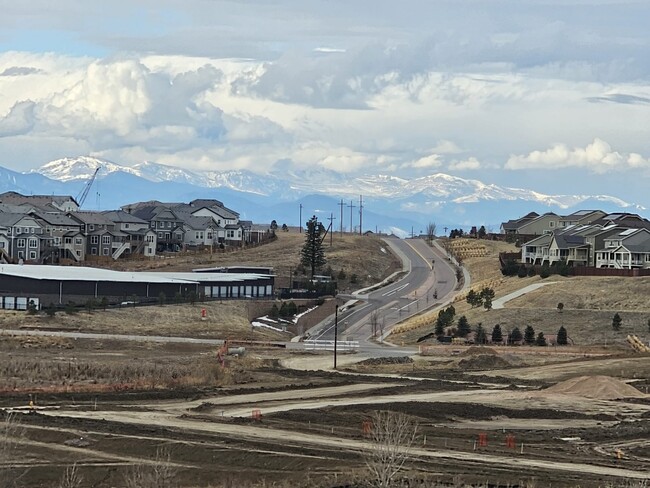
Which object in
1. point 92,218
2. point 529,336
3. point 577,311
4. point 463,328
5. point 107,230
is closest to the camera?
point 529,336

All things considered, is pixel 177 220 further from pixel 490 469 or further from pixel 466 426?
pixel 490 469

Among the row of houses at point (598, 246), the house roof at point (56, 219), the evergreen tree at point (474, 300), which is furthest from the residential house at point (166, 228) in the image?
the evergreen tree at point (474, 300)

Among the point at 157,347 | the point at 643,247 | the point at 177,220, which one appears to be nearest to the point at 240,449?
the point at 157,347

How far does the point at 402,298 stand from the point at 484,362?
134 feet

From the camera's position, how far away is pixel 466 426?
174ft

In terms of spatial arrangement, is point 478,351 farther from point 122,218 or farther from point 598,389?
point 122,218

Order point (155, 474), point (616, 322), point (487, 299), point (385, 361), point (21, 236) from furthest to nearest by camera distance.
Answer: point (21, 236), point (487, 299), point (616, 322), point (385, 361), point (155, 474)

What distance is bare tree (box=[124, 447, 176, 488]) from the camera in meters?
33.3

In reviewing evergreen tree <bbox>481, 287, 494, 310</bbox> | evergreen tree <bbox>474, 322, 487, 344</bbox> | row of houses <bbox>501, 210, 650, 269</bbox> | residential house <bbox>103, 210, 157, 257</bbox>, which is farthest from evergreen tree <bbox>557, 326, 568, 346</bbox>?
residential house <bbox>103, 210, 157, 257</bbox>

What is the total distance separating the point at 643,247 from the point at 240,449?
79491mm

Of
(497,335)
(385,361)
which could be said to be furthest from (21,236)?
(385,361)

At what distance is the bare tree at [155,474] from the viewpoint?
33.3m

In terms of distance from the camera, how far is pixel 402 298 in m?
119

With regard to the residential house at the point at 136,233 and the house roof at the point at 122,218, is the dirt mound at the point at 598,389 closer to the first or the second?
the residential house at the point at 136,233
